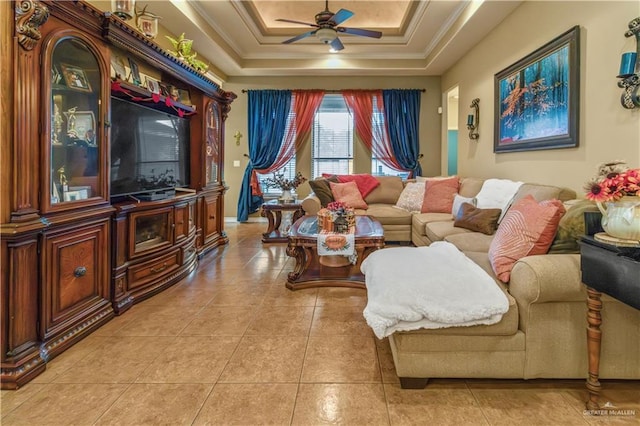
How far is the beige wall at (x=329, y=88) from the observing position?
6816 mm

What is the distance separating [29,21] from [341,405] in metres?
2.45

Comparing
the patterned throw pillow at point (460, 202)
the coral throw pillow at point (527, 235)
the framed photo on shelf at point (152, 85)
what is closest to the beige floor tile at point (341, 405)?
the coral throw pillow at point (527, 235)

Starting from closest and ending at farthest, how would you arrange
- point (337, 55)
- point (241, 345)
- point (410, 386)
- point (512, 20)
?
point (410, 386), point (241, 345), point (512, 20), point (337, 55)

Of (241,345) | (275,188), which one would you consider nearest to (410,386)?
(241,345)

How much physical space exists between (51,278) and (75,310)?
1.11 ft

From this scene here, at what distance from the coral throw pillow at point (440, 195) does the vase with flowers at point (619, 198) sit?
3234 millimetres

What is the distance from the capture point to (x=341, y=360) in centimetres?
209

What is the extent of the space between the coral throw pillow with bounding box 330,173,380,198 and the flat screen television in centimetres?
251

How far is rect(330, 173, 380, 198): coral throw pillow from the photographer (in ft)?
18.5

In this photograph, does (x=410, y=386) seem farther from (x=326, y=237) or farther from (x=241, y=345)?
(x=326, y=237)

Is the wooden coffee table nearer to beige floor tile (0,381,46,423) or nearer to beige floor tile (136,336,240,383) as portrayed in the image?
beige floor tile (136,336,240,383)

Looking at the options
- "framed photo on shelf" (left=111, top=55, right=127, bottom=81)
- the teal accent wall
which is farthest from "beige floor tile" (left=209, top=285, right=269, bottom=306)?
the teal accent wall

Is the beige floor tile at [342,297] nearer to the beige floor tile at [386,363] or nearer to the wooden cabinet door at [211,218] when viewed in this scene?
the beige floor tile at [386,363]

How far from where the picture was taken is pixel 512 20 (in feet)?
13.4
